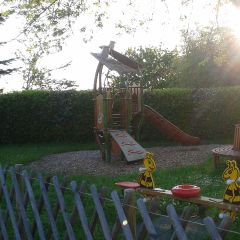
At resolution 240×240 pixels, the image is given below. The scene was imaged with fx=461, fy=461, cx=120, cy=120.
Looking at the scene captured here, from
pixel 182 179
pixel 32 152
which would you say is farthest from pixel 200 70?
pixel 182 179

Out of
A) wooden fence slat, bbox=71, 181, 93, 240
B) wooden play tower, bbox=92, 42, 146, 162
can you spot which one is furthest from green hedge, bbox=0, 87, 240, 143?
wooden fence slat, bbox=71, 181, 93, 240

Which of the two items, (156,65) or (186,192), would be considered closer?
(186,192)

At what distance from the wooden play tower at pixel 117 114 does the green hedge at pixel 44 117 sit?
143 inches

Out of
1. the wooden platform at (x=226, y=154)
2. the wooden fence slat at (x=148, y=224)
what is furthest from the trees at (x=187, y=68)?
the wooden fence slat at (x=148, y=224)

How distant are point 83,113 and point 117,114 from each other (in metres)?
4.37

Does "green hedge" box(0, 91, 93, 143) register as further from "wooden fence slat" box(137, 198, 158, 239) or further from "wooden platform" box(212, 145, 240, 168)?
"wooden fence slat" box(137, 198, 158, 239)

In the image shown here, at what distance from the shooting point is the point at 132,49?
3734 centimetres

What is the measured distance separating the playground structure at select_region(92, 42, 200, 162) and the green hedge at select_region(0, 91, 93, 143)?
325cm

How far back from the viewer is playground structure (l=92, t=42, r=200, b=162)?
40.0ft

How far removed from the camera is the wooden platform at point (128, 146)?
37.9 ft

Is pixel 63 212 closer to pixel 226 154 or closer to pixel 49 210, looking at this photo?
pixel 49 210

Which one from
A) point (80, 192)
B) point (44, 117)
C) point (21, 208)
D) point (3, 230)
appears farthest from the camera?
point (44, 117)

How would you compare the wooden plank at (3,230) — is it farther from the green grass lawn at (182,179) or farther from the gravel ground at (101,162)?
the gravel ground at (101,162)

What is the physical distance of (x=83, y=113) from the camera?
692 inches
